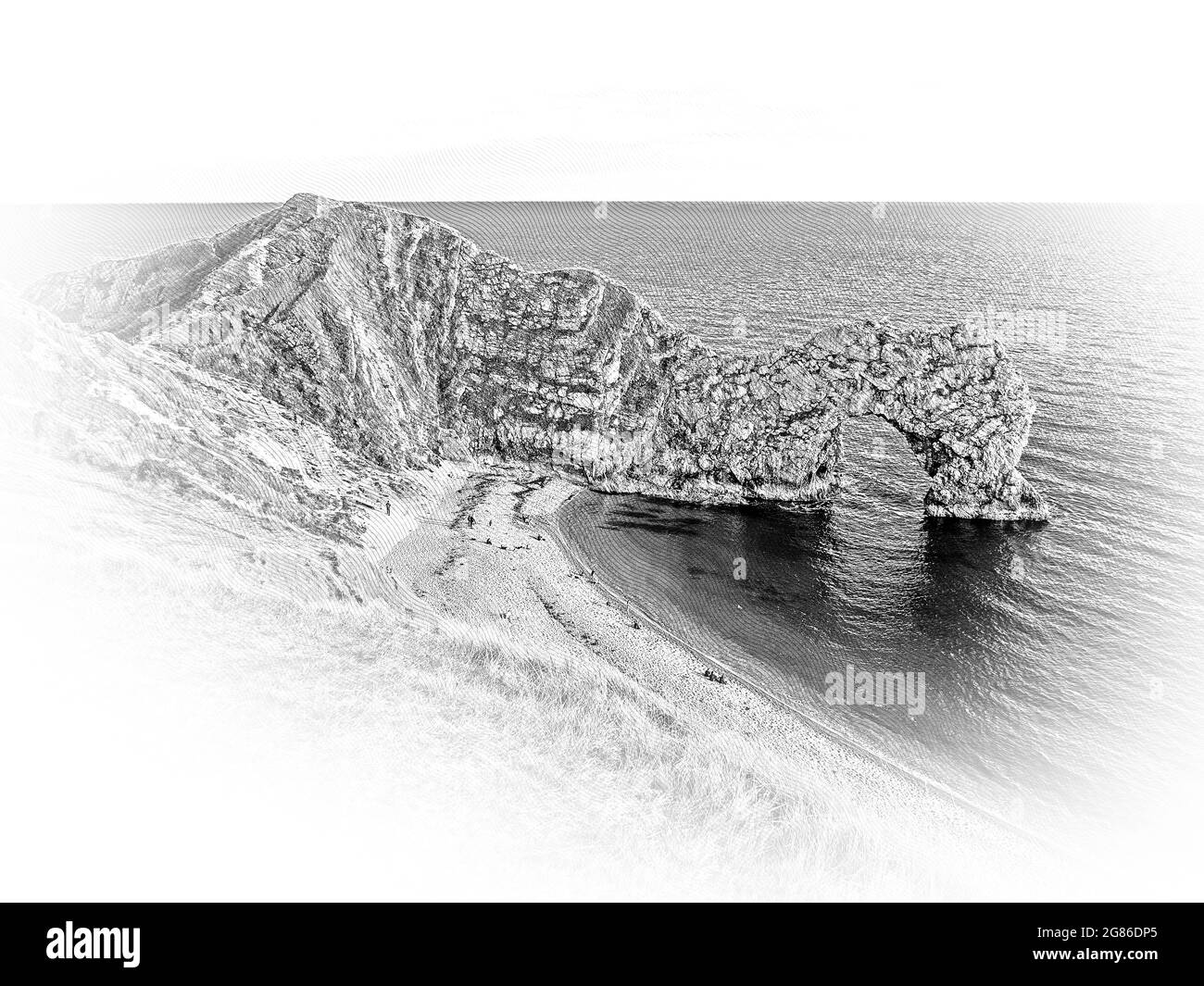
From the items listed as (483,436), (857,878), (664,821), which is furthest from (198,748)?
(483,436)

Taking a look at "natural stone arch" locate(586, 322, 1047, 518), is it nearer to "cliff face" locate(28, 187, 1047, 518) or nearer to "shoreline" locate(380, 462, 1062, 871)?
"cliff face" locate(28, 187, 1047, 518)

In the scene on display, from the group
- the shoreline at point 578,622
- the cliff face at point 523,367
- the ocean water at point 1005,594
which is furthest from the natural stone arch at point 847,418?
the shoreline at point 578,622

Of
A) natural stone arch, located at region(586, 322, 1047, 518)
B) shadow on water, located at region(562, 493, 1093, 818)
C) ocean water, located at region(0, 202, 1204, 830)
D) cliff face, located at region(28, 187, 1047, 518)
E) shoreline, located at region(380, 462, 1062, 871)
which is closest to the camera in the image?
shoreline, located at region(380, 462, 1062, 871)

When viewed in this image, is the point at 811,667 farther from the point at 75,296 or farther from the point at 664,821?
the point at 75,296

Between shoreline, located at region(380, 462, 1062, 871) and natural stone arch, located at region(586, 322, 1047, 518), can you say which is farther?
natural stone arch, located at region(586, 322, 1047, 518)

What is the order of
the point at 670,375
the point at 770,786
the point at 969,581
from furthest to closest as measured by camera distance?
1. the point at 670,375
2. the point at 969,581
3. the point at 770,786

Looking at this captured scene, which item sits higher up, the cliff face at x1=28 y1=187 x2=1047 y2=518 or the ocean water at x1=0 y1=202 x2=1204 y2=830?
the cliff face at x1=28 y1=187 x2=1047 y2=518

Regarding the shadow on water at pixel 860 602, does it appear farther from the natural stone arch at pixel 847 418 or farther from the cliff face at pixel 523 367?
the cliff face at pixel 523 367

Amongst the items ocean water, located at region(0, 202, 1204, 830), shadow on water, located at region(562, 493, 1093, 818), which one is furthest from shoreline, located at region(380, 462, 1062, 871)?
shadow on water, located at region(562, 493, 1093, 818)

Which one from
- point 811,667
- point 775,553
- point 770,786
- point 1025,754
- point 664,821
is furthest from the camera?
point 775,553
